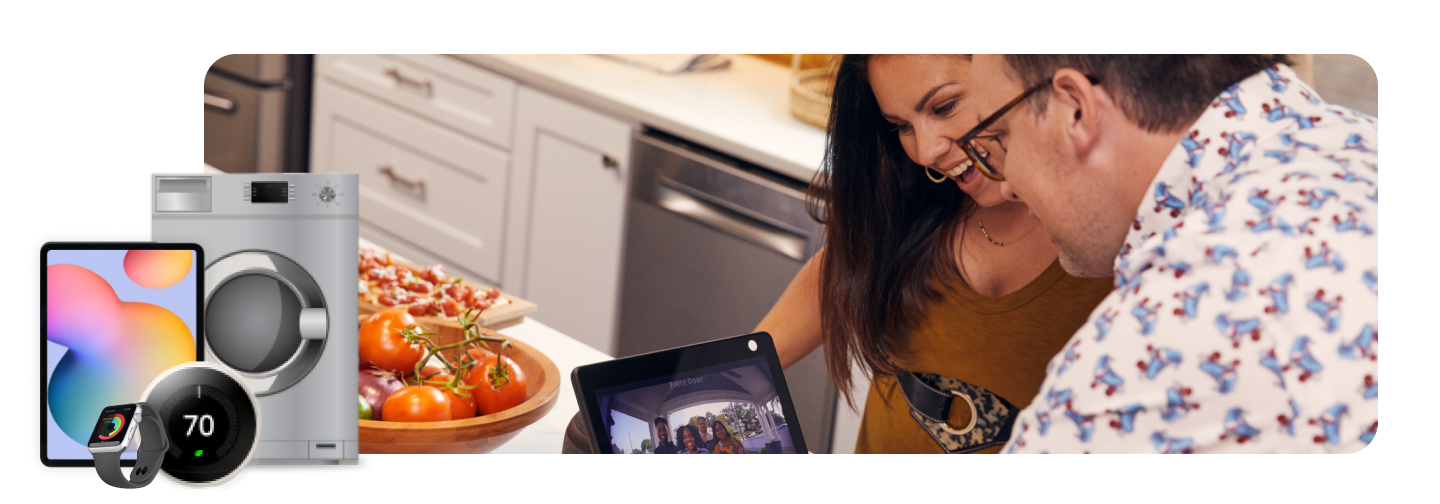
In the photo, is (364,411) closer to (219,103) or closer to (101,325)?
(101,325)

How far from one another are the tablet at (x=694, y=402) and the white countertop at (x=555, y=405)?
4cm

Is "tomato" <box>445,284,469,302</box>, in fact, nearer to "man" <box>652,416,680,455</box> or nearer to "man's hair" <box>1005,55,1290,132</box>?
"man" <box>652,416,680,455</box>

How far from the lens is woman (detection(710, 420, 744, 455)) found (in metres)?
1.32

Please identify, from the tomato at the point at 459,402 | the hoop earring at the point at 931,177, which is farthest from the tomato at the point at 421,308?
the hoop earring at the point at 931,177

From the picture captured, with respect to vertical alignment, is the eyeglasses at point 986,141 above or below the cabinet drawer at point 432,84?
above

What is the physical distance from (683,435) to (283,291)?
47 centimetres

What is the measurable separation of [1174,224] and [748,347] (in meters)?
0.50

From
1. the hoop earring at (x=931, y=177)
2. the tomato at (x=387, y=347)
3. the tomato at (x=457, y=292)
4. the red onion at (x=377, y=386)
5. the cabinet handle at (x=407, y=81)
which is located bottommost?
the red onion at (x=377, y=386)

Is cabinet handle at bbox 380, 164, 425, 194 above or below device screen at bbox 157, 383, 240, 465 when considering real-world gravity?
above

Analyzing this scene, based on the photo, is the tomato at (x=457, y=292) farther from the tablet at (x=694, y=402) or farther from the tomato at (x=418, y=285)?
the tablet at (x=694, y=402)

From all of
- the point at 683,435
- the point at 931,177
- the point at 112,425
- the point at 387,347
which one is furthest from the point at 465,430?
the point at 931,177

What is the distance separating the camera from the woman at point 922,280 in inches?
51.4

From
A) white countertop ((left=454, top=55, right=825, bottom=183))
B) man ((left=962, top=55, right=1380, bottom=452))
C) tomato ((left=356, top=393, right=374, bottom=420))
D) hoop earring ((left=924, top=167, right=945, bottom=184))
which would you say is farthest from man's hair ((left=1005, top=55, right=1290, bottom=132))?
tomato ((left=356, top=393, right=374, bottom=420))

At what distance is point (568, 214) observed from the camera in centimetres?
143
